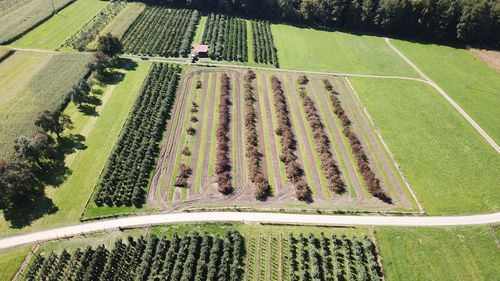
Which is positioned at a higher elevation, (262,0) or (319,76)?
(262,0)

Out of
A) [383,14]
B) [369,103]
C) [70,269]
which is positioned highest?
[383,14]

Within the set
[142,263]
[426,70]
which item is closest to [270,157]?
[142,263]

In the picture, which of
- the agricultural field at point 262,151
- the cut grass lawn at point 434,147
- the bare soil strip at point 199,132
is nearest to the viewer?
the agricultural field at point 262,151

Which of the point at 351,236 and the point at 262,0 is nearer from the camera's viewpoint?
the point at 351,236

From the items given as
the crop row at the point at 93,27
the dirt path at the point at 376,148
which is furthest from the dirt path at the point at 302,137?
the crop row at the point at 93,27

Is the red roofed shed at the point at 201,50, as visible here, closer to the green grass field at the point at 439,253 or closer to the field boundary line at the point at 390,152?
the field boundary line at the point at 390,152

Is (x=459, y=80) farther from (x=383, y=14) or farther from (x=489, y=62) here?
(x=383, y=14)

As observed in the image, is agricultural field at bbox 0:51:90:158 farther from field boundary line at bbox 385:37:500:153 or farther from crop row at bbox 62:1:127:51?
field boundary line at bbox 385:37:500:153

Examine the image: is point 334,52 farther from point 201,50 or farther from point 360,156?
point 360,156
